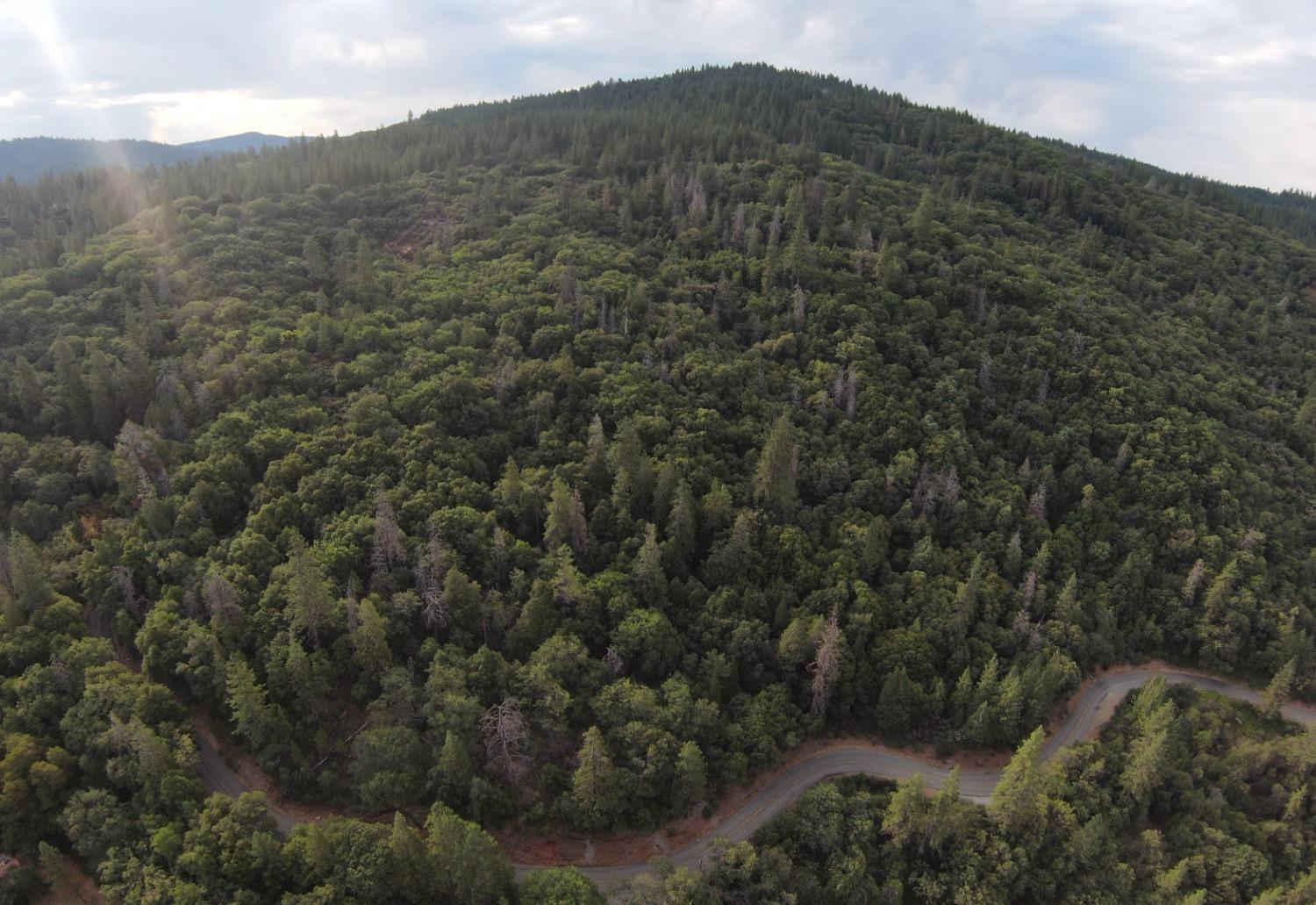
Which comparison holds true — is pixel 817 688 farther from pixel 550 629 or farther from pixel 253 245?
pixel 253 245

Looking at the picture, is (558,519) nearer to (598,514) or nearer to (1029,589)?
(598,514)

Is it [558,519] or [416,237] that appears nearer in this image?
[558,519]

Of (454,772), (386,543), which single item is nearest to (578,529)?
(386,543)

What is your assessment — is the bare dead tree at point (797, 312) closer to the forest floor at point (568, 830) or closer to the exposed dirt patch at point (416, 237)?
the forest floor at point (568, 830)

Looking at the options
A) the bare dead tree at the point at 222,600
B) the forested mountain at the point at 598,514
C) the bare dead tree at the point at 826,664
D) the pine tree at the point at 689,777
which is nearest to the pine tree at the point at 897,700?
the forested mountain at the point at 598,514

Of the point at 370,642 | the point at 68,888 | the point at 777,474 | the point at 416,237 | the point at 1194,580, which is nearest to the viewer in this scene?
the point at 68,888

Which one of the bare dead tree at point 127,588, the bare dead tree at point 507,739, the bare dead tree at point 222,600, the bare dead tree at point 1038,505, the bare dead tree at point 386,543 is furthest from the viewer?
the bare dead tree at point 1038,505
